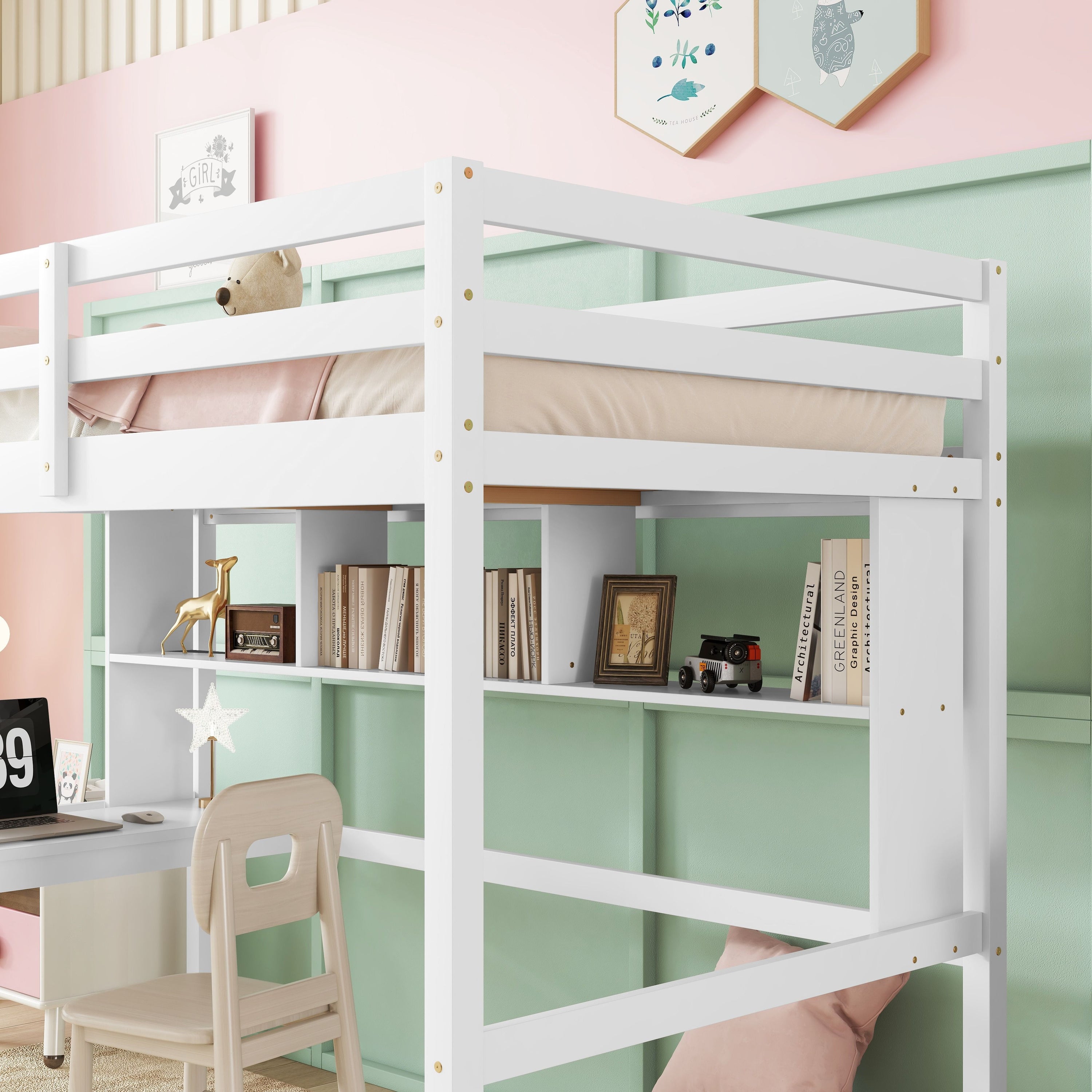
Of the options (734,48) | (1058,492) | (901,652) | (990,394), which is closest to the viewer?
(901,652)

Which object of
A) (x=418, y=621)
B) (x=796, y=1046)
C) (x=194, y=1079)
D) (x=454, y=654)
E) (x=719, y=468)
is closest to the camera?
(x=454, y=654)

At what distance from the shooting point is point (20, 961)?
310 cm

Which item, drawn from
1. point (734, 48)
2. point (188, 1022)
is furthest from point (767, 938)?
point (734, 48)

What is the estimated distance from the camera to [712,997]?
156 centimetres

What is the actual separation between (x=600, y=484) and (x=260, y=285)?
79 centimetres

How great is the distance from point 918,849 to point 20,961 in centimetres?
219

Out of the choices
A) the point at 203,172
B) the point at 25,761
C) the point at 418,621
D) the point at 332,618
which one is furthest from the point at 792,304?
the point at 203,172

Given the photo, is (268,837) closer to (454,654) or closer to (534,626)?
(534,626)

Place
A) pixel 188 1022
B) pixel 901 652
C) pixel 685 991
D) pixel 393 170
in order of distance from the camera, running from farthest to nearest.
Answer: pixel 393 170 < pixel 188 1022 < pixel 901 652 < pixel 685 991

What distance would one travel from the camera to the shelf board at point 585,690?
2033 mm

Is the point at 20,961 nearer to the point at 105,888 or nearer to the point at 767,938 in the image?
the point at 105,888

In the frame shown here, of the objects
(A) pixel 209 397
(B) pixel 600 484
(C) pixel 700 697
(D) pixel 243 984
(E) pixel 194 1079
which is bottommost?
(E) pixel 194 1079

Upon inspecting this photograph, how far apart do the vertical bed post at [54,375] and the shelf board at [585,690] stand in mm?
606

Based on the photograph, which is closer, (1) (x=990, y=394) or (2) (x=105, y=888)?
(1) (x=990, y=394)
